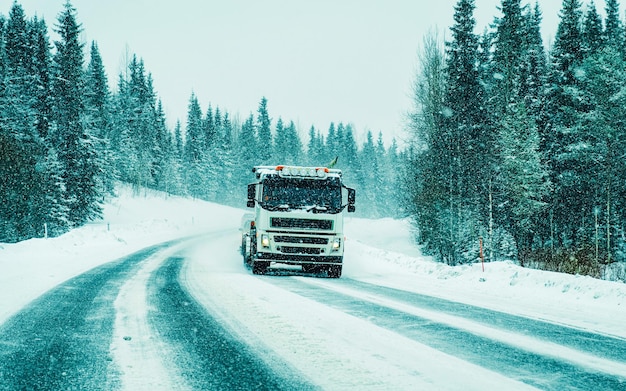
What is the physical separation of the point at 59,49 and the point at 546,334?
42.2 meters

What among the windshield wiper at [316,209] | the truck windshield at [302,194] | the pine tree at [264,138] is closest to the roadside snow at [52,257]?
the truck windshield at [302,194]

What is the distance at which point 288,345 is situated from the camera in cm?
526

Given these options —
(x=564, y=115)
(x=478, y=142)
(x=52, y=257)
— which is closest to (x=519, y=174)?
(x=478, y=142)

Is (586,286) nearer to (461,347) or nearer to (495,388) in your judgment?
(461,347)

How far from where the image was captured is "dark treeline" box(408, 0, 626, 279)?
97.8 feet

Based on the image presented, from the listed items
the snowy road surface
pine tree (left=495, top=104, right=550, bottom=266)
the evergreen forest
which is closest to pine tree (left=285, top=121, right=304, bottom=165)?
the evergreen forest

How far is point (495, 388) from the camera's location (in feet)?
12.6

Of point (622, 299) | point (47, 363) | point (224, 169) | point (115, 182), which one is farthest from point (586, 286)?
point (224, 169)

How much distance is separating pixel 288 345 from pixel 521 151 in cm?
3024

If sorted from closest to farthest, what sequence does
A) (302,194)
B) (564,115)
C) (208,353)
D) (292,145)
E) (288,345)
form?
(208,353)
(288,345)
(302,194)
(564,115)
(292,145)

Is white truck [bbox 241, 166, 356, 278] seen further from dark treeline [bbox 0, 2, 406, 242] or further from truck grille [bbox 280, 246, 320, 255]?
dark treeline [bbox 0, 2, 406, 242]

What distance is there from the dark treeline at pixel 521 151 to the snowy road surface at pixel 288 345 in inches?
861

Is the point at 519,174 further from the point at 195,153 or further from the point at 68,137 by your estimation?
the point at 195,153

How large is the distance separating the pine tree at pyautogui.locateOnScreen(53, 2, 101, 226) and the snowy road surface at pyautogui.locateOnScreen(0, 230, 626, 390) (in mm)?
31944
